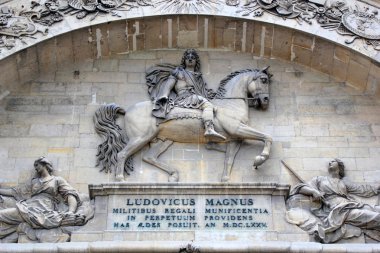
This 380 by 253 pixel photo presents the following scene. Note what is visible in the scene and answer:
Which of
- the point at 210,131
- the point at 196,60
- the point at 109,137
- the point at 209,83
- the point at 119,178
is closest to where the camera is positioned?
the point at 119,178

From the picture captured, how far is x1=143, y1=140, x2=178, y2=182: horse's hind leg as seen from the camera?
45.9 feet

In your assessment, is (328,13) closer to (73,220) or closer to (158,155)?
(158,155)

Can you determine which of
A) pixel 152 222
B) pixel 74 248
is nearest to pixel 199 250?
pixel 152 222

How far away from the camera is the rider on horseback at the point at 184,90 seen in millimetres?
14420

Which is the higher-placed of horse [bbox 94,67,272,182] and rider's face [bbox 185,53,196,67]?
rider's face [bbox 185,53,196,67]

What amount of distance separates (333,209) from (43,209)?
4.79 metres

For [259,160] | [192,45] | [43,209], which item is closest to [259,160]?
[259,160]

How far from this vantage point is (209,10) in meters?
15.6

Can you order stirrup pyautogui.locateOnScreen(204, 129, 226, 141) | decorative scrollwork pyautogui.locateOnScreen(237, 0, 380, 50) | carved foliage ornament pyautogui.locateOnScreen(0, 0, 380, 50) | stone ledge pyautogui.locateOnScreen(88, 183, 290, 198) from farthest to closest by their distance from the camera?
1. decorative scrollwork pyautogui.locateOnScreen(237, 0, 380, 50)
2. carved foliage ornament pyautogui.locateOnScreen(0, 0, 380, 50)
3. stirrup pyautogui.locateOnScreen(204, 129, 226, 141)
4. stone ledge pyautogui.locateOnScreen(88, 183, 290, 198)

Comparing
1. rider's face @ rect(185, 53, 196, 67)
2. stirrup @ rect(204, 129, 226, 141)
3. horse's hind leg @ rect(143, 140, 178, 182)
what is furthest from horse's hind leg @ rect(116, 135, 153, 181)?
rider's face @ rect(185, 53, 196, 67)

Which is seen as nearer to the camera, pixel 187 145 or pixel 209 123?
pixel 209 123

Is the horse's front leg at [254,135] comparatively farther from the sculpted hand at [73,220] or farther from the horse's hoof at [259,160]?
the sculpted hand at [73,220]

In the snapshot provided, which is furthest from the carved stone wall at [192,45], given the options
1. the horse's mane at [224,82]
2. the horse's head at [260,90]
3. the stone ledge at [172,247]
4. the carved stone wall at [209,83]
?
the stone ledge at [172,247]

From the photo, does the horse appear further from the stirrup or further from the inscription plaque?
the inscription plaque
